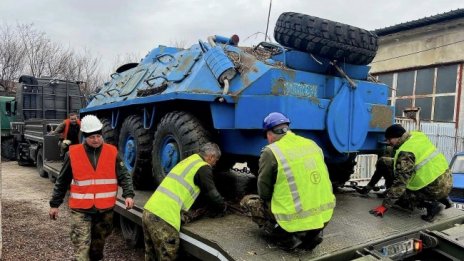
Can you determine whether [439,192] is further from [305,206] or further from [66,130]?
[66,130]

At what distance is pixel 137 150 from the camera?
6.03 meters

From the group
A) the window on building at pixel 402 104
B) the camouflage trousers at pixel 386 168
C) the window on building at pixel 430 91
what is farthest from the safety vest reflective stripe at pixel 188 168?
the window on building at pixel 402 104

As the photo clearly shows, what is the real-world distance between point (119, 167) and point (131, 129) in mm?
1984

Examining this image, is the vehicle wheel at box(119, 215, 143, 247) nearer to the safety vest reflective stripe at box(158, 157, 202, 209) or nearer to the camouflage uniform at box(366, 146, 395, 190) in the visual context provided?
the safety vest reflective stripe at box(158, 157, 202, 209)

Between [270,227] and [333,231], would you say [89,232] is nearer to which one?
[270,227]

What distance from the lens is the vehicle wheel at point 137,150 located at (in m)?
5.98

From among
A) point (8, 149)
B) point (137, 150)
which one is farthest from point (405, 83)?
point (8, 149)

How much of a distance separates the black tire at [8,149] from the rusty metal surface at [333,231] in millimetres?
15220

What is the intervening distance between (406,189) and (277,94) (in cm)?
180

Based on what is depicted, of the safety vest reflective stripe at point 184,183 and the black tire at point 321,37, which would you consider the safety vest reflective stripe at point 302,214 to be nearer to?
the safety vest reflective stripe at point 184,183

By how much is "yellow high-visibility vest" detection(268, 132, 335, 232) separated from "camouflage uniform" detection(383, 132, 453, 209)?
142 centimetres

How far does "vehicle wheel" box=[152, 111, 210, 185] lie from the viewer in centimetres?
483

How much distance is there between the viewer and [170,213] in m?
3.88

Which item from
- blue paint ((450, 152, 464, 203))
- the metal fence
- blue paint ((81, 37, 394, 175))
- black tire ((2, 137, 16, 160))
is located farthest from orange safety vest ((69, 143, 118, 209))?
black tire ((2, 137, 16, 160))
